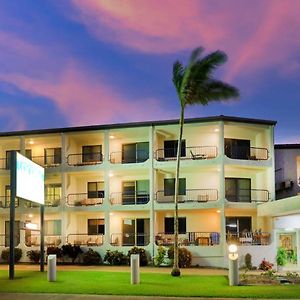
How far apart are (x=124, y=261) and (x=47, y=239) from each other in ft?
22.0

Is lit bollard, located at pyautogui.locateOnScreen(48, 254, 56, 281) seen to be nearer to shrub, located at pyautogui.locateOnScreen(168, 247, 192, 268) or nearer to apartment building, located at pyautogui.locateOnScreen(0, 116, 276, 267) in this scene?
shrub, located at pyautogui.locateOnScreen(168, 247, 192, 268)

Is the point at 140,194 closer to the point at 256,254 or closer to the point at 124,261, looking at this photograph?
the point at 124,261

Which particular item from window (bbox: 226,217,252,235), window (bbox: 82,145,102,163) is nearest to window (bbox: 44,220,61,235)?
window (bbox: 82,145,102,163)

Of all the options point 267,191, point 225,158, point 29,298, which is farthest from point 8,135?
point 29,298

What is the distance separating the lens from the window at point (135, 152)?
3694 cm

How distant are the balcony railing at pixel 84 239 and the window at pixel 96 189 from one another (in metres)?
3.00

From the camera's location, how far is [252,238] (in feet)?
106

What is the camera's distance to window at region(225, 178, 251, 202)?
35594 mm

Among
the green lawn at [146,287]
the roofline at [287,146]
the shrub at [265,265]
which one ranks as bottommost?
the shrub at [265,265]

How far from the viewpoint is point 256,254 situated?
103 ft

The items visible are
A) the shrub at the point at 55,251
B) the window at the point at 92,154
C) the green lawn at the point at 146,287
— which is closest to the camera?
the green lawn at the point at 146,287

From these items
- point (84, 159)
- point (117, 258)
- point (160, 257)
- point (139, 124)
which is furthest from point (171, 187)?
point (84, 159)

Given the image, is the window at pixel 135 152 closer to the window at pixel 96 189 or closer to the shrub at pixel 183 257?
the window at pixel 96 189

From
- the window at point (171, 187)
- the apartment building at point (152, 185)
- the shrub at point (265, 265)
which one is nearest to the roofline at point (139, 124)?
the apartment building at point (152, 185)
